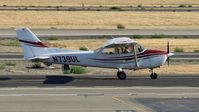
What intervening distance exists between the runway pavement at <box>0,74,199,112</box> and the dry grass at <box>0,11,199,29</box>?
42198mm

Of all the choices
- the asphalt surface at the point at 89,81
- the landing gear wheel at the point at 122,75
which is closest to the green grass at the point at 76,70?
the asphalt surface at the point at 89,81

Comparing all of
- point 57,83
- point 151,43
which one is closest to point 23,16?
point 151,43

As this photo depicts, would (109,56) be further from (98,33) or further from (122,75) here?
(98,33)

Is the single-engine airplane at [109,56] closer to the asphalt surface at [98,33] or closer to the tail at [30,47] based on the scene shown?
the tail at [30,47]

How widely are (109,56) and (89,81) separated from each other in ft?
7.30

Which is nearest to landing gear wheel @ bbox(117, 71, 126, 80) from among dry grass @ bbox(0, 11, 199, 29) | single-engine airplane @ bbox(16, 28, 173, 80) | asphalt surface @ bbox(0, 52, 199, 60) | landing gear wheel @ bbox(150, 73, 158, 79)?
single-engine airplane @ bbox(16, 28, 173, 80)

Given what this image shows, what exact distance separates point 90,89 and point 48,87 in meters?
2.00

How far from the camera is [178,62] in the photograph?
4278 cm

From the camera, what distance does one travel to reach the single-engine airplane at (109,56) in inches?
1350

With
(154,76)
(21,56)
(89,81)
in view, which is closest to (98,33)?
(21,56)

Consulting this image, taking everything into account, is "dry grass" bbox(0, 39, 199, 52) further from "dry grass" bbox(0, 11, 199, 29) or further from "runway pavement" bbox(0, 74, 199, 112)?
"dry grass" bbox(0, 11, 199, 29)

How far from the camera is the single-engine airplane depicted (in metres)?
34.3

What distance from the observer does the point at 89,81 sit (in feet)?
109

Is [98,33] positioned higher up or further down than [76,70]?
higher up
